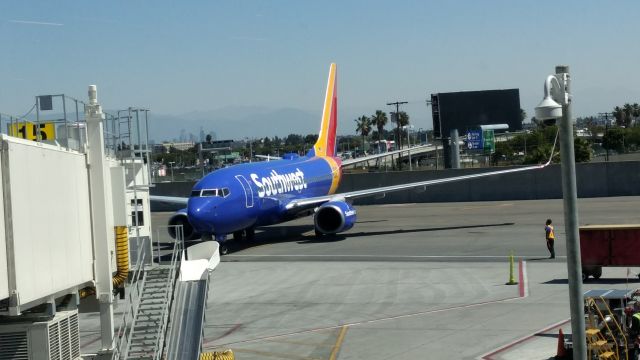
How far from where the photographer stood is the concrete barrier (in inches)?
2450

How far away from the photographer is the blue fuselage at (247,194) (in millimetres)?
36688

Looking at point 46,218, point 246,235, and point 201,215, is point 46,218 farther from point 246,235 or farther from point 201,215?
point 246,235

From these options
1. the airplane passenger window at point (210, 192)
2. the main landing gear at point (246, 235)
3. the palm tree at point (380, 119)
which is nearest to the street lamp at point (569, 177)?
the airplane passenger window at point (210, 192)

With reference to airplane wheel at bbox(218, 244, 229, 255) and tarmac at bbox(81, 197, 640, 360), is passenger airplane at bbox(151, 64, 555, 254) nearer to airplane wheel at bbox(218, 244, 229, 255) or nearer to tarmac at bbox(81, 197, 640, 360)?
airplane wheel at bbox(218, 244, 229, 255)

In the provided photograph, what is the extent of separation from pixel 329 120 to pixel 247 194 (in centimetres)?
1927

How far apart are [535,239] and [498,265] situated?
24.5 feet

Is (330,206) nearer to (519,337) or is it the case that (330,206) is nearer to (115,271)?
(519,337)

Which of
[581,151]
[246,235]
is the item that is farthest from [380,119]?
[246,235]

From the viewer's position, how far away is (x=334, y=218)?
42.9 metres

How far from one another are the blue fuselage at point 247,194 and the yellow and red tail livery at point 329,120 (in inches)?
280

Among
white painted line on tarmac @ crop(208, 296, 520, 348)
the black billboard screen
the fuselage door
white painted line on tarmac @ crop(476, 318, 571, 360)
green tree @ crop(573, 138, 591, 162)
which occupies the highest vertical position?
the black billboard screen

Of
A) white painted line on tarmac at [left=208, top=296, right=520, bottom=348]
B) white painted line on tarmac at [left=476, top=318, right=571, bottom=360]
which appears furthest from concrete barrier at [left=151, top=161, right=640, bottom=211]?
white painted line on tarmac at [left=476, top=318, right=571, bottom=360]

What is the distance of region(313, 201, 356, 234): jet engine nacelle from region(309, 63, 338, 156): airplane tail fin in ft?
40.6

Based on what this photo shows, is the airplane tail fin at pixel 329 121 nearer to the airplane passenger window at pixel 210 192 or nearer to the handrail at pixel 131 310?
the airplane passenger window at pixel 210 192
